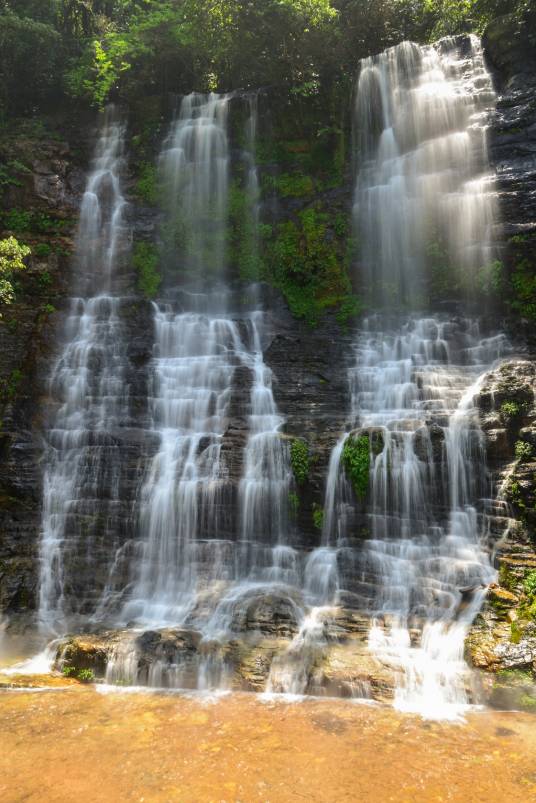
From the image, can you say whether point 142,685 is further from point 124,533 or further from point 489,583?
point 489,583

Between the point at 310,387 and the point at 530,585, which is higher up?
the point at 310,387

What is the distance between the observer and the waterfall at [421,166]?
1662cm

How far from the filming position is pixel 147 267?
61.1ft

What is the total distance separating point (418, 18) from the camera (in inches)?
842

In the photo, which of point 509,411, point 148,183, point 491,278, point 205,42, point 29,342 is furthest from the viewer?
point 205,42

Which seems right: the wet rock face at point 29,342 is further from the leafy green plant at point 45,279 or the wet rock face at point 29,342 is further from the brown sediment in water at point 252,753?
the brown sediment in water at point 252,753

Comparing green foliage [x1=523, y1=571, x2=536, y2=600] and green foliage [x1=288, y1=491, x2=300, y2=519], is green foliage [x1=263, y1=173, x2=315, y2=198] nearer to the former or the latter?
green foliage [x1=288, y1=491, x2=300, y2=519]

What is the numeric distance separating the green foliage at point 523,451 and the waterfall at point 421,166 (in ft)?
22.0

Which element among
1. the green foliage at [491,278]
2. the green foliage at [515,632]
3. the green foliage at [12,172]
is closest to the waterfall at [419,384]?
the green foliage at [491,278]

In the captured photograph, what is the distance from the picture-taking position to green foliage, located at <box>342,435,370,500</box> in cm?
1181

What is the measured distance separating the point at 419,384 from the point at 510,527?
4.70 m

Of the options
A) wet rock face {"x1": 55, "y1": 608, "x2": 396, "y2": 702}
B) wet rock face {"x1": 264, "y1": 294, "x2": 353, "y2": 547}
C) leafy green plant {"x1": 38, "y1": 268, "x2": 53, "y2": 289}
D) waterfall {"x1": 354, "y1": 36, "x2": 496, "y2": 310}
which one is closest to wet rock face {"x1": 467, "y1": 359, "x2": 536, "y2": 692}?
wet rock face {"x1": 55, "y1": 608, "x2": 396, "y2": 702}

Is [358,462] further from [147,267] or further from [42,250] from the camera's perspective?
[42,250]

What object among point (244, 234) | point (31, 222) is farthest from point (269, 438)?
point (31, 222)
